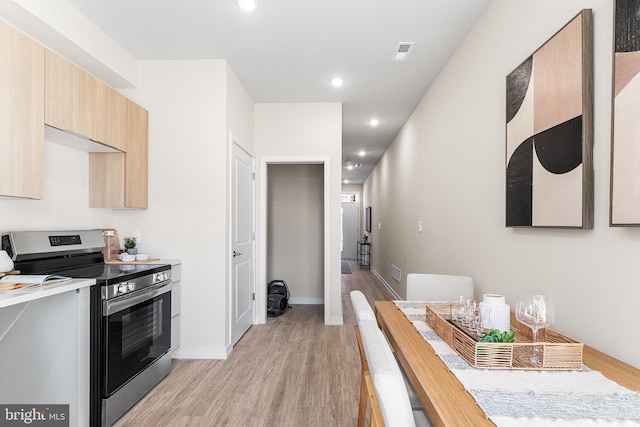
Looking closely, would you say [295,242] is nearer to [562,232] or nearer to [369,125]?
[369,125]

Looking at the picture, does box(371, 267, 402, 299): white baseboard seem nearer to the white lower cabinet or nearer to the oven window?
the oven window

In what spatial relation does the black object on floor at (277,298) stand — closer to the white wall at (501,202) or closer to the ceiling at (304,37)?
the white wall at (501,202)

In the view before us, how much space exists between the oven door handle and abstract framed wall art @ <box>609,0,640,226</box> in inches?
96.6

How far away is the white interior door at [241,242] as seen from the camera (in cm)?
326

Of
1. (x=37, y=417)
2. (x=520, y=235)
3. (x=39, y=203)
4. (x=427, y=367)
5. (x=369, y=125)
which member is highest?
(x=369, y=125)

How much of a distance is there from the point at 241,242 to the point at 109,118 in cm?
165

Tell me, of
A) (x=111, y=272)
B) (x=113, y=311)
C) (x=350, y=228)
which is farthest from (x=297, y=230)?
(x=350, y=228)

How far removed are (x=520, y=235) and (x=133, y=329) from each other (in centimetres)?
245

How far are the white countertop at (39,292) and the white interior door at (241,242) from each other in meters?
1.45

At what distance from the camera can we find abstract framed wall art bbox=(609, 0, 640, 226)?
108 cm

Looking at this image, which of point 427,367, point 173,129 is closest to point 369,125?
point 173,129

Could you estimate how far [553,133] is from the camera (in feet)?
4.94

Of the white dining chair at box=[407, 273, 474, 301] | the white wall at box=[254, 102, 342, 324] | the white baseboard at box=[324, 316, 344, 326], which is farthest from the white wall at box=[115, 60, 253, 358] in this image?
the white dining chair at box=[407, 273, 474, 301]

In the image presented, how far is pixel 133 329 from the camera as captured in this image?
7.09ft
